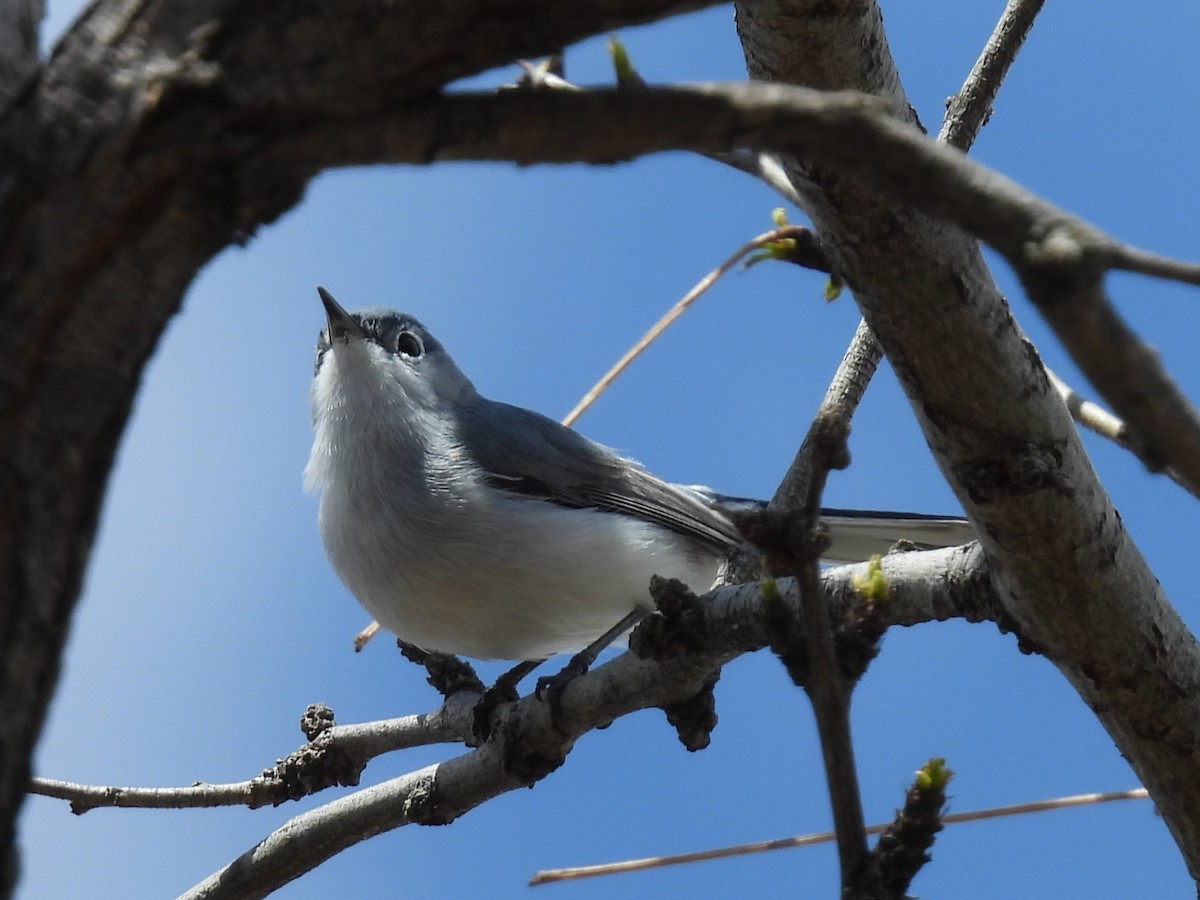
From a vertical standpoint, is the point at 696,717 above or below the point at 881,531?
below

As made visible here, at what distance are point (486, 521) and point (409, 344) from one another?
1228mm

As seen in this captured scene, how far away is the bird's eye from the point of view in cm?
490

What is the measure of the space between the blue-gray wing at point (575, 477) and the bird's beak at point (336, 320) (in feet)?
1.77

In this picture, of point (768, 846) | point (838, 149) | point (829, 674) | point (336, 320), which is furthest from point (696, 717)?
point (336, 320)

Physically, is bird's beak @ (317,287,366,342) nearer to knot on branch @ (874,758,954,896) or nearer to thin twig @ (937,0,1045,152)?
thin twig @ (937,0,1045,152)

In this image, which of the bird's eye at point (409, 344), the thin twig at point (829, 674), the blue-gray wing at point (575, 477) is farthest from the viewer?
the bird's eye at point (409, 344)

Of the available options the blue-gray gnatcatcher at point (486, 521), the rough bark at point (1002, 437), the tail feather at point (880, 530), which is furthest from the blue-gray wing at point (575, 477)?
the rough bark at point (1002, 437)

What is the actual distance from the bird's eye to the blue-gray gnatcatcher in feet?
0.22

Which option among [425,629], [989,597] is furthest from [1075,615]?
[425,629]

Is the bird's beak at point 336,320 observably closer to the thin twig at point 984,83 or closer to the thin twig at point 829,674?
the thin twig at point 984,83

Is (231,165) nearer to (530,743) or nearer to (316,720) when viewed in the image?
(530,743)

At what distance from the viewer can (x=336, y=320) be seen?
15.2 feet

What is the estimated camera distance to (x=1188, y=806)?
7.11ft

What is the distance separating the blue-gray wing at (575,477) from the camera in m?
4.34
